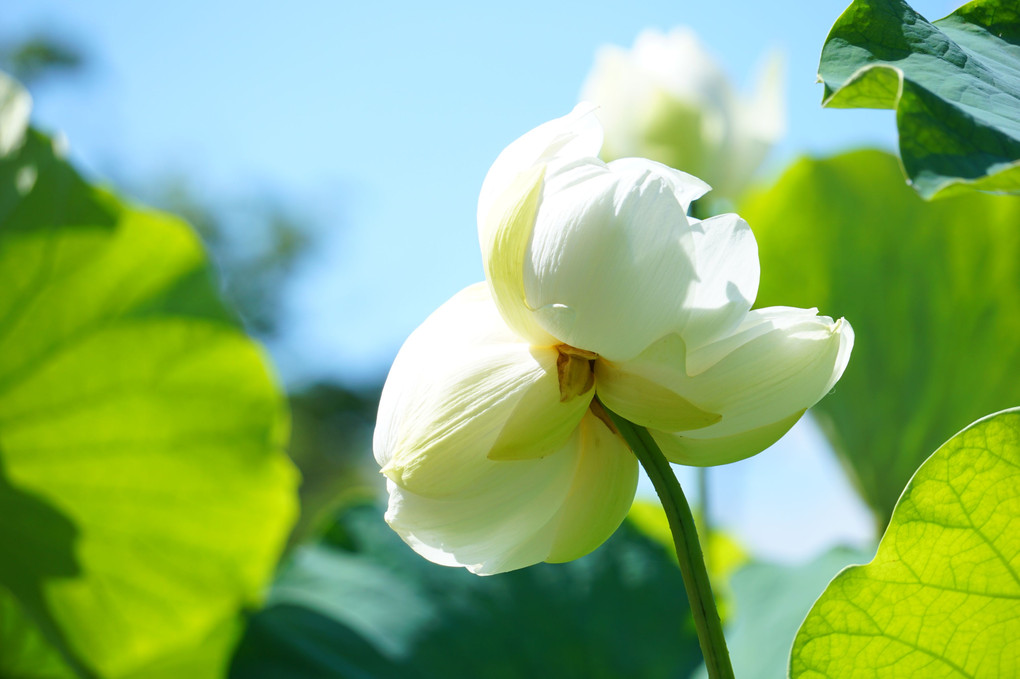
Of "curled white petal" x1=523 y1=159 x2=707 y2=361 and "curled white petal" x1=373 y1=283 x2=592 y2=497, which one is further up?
"curled white petal" x1=523 y1=159 x2=707 y2=361

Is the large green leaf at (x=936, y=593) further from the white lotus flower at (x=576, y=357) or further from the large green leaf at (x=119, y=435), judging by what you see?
the large green leaf at (x=119, y=435)

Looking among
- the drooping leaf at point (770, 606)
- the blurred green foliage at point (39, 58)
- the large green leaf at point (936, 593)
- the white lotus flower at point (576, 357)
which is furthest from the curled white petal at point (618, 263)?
the blurred green foliage at point (39, 58)

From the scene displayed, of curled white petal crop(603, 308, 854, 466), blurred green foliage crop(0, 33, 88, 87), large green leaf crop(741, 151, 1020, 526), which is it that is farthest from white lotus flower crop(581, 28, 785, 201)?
blurred green foliage crop(0, 33, 88, 87)

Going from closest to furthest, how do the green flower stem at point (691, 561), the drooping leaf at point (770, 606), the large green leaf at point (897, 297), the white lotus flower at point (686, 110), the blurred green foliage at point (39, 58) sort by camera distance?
the green flower stem at point (691, 561) → the drooping leaf at point (770, 606) → the large green leaf at point (897, 297) → the white lotus flower at point (686, 110) → the blurred green foliage at point (39, 58)

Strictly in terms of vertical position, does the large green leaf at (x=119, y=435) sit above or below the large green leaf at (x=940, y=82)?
below

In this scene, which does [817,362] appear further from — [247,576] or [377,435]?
[247,576]

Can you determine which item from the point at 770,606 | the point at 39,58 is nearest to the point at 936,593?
the point at 770,606

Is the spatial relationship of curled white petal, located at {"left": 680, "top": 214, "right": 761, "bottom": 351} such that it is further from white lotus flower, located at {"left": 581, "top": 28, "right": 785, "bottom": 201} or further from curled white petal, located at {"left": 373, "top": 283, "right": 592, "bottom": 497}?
white lotus flower, located at {"left": 581, "top": 28, "right": 785, "bottom": 201}
